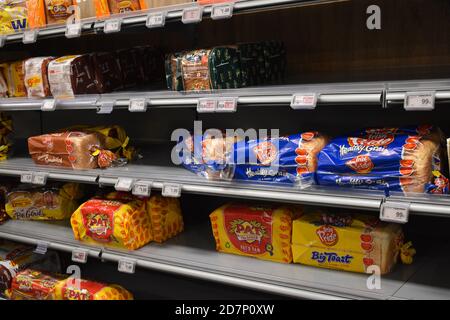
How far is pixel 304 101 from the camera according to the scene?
6.01 ft

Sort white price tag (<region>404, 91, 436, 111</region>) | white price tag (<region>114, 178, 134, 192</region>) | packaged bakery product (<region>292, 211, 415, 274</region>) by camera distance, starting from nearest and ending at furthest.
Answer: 1. white price tag (<region>404, 91, 436, 111</region>)
2. packaged bakery product (<region>292, 211, 415, 274</region>)
3. white price tag (<region>114, 178, 134, 192</region>)

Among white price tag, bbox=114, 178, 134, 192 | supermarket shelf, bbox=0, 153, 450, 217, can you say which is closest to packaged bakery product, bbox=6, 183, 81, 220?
supermarket shelf, bbox=0, 153, 450, 217

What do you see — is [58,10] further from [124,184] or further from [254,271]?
[254,271]

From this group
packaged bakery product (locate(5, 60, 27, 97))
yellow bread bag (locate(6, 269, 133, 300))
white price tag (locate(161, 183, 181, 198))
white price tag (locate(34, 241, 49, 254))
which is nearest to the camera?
white price tag (locate(161, 183, 181, 198))

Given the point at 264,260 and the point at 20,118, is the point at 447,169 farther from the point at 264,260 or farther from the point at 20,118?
the point at 20,118

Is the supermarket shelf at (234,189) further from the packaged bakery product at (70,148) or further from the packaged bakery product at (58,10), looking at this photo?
the packaged bakery product at (58,10)

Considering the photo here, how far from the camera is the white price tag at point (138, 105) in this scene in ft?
7.42

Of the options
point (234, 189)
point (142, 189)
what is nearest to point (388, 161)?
point (234, 189)

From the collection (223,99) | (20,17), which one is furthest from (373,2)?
(20,17)

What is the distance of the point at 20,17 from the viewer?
111 inches

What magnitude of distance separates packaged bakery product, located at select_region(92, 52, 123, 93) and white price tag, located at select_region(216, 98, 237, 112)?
0.88 meters

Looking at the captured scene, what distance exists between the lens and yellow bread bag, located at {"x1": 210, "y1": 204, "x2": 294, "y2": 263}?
2.13 m

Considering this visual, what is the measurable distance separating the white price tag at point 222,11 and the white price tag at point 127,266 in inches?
45.9

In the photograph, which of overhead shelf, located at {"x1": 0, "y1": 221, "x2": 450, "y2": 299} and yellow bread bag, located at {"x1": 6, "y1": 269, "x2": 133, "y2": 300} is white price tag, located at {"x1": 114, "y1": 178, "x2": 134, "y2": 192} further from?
yellow bread bag, located at {"x1": 6, "y1": 269, "x2": 133, "y2": 300}
